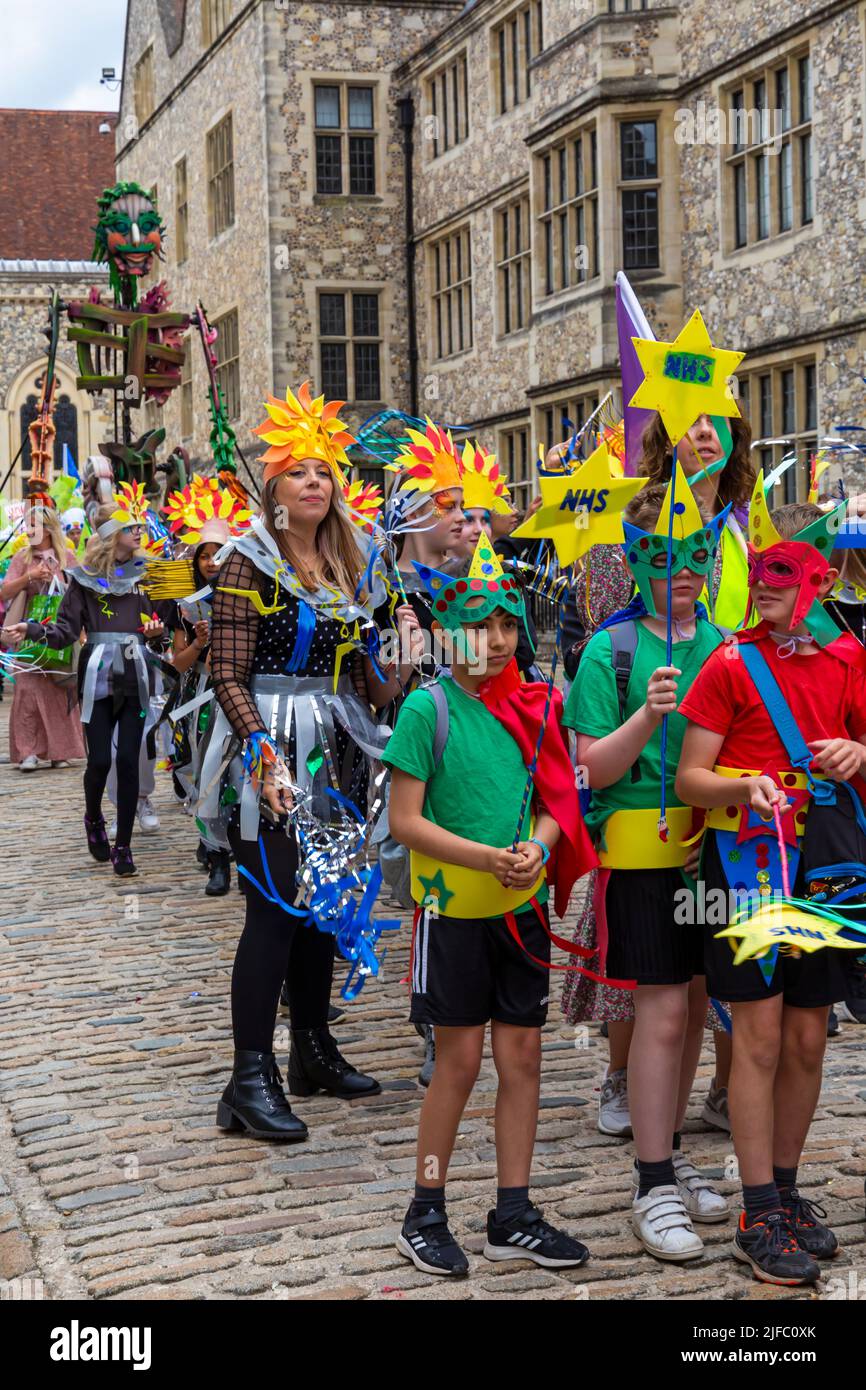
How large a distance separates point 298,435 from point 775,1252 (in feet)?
8.61

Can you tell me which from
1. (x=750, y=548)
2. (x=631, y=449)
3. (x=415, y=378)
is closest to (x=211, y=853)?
(x=631, y=449)

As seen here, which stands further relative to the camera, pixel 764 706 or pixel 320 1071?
pixel 320 1071

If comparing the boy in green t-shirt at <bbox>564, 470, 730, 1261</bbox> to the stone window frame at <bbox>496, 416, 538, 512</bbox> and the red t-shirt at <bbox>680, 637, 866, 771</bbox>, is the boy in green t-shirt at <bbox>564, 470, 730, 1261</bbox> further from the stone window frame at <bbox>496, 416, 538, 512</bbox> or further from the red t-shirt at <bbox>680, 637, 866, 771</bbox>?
the stone window frame at <bbox>496, 416, 538, 512</bbox>

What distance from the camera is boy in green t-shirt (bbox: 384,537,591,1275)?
3.81 m

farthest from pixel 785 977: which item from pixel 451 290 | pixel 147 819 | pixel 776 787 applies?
pixel 451 290

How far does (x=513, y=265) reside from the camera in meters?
24.0

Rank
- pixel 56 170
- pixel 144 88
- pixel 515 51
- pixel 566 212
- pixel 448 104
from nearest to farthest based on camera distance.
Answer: pixel 566 212 → pixel 515 51 → pixel 448 104 → pixel 144 88 → pixel 56 170

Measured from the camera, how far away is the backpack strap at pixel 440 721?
3.87 m

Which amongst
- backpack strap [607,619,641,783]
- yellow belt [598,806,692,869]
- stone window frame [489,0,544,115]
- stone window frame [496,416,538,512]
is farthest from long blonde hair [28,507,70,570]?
stone window frame [489,0,544,115]

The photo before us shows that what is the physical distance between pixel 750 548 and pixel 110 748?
633 cm

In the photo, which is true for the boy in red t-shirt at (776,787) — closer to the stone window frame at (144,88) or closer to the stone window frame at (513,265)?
the stone window frame at (513,265)

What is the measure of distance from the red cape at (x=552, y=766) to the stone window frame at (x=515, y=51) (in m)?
19.9

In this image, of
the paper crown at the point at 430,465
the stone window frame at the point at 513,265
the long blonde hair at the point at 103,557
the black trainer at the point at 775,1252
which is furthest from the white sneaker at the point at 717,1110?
the stone window frame at the point at 513,265

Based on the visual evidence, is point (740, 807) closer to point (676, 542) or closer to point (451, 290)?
point (676, 542)
